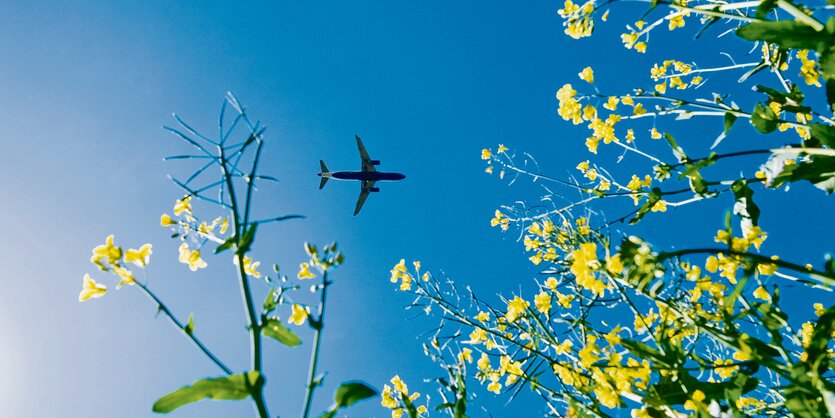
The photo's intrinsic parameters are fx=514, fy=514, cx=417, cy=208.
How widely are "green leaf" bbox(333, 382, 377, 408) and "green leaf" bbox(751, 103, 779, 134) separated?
1.88 m

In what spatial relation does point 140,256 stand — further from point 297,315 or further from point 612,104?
point 612,104

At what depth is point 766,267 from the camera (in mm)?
1809

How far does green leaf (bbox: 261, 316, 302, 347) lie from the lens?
3.74 ft

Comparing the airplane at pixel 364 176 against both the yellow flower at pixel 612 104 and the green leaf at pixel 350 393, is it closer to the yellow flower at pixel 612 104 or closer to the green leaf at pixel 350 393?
the yellow flower at pixel 612 104

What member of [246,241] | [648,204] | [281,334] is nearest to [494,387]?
[648,204]

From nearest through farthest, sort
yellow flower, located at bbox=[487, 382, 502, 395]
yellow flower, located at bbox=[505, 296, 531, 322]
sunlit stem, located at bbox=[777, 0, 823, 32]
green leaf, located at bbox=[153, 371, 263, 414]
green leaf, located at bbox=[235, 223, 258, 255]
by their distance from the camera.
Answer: green leaf, located at bbox=[153, 371, 263, 414] → green leaf, located at bbox=[235, 223, 258, 255] → sunlit stem, located at bbox=[777, 0, 823, 32] → yellow flower, located at bbox=[505, 296, 531, 322] → yellow flower, located at bbox=[487, 382, 502, 395]

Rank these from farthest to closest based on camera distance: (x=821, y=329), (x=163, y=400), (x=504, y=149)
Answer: (x=504, y=149)
(x=821, y=329)
(x=163, y=400)

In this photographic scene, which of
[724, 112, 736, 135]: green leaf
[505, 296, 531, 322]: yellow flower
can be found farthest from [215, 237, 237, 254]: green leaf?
[724, 112, 736, 135]: green leaf

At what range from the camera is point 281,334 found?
1166 millimetres

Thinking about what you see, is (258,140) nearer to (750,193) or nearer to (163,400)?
(163,400)

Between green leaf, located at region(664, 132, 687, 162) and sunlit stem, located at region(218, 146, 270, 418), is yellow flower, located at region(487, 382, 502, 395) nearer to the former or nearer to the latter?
green leaf, located at region(664, 132, 687, 162)

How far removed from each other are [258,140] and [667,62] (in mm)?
3176

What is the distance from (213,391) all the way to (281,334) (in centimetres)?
19

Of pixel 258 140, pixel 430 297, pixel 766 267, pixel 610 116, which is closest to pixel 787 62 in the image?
pixel 610 116
